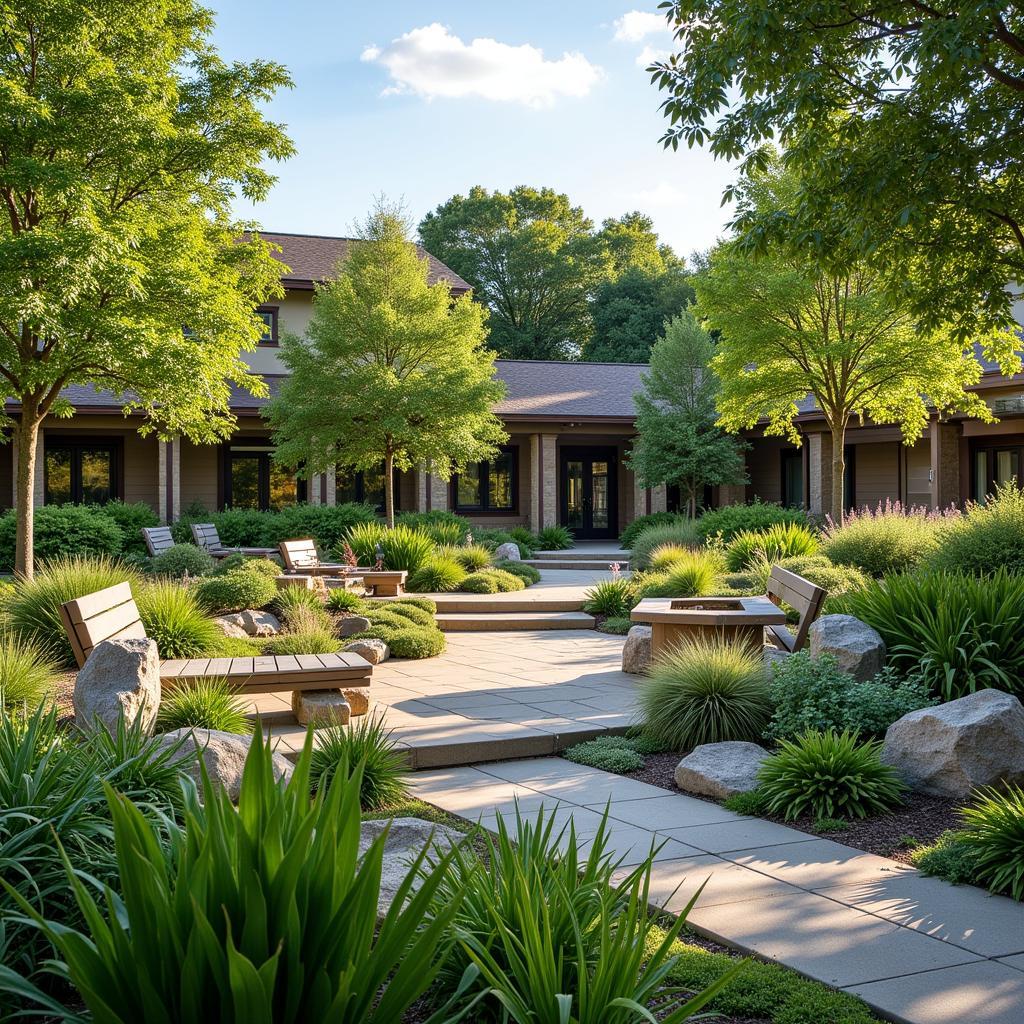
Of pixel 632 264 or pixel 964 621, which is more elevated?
pixel 632 264

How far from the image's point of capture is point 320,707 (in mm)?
7453

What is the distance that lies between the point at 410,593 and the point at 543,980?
1398cm

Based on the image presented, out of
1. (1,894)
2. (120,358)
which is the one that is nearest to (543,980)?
(1,894)

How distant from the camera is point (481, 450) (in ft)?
68.3

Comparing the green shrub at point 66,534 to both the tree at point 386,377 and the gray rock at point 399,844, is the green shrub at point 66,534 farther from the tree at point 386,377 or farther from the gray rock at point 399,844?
the gray rock at point 399,844

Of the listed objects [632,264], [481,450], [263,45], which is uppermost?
[632,264]

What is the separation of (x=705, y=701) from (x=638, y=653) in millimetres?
2956

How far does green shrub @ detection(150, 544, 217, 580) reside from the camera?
1486 centimetres

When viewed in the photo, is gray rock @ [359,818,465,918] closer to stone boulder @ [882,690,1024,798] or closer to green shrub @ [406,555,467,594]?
stone boulder @ [882,690,1024,798]

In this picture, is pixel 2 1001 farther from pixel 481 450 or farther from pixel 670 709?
pixel 481 450

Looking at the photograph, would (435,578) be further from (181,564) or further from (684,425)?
(684,425)

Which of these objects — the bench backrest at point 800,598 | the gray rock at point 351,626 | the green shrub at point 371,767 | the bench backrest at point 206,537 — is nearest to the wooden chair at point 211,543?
the bench backrest at point 206,537

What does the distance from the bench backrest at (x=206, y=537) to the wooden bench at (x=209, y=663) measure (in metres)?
11.1

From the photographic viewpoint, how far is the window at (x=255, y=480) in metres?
25.3
